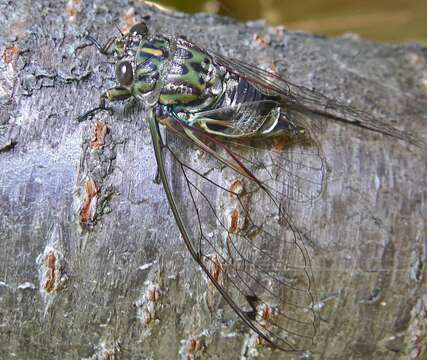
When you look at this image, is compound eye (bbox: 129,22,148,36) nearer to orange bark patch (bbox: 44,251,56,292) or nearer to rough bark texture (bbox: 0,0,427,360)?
rough bark texture (bbox: 0,0,427,360)

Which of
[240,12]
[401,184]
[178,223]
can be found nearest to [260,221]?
[178,223]

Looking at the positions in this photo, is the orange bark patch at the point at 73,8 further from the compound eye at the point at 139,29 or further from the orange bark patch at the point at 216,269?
the orange bark patch at the point at 216,269

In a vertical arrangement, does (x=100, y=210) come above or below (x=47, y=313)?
above

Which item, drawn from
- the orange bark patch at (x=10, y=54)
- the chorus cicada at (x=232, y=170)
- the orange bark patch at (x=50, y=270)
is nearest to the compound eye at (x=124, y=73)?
the chorus cicada at (x=232, y=170)

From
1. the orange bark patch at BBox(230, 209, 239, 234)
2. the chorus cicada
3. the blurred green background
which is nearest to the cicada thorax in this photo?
the chorus cicada

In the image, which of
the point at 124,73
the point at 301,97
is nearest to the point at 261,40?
the point at 301,97

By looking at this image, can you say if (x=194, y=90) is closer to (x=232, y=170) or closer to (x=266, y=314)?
(x=232, y=170)

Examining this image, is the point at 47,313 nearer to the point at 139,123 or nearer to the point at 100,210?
the point at 100,210
